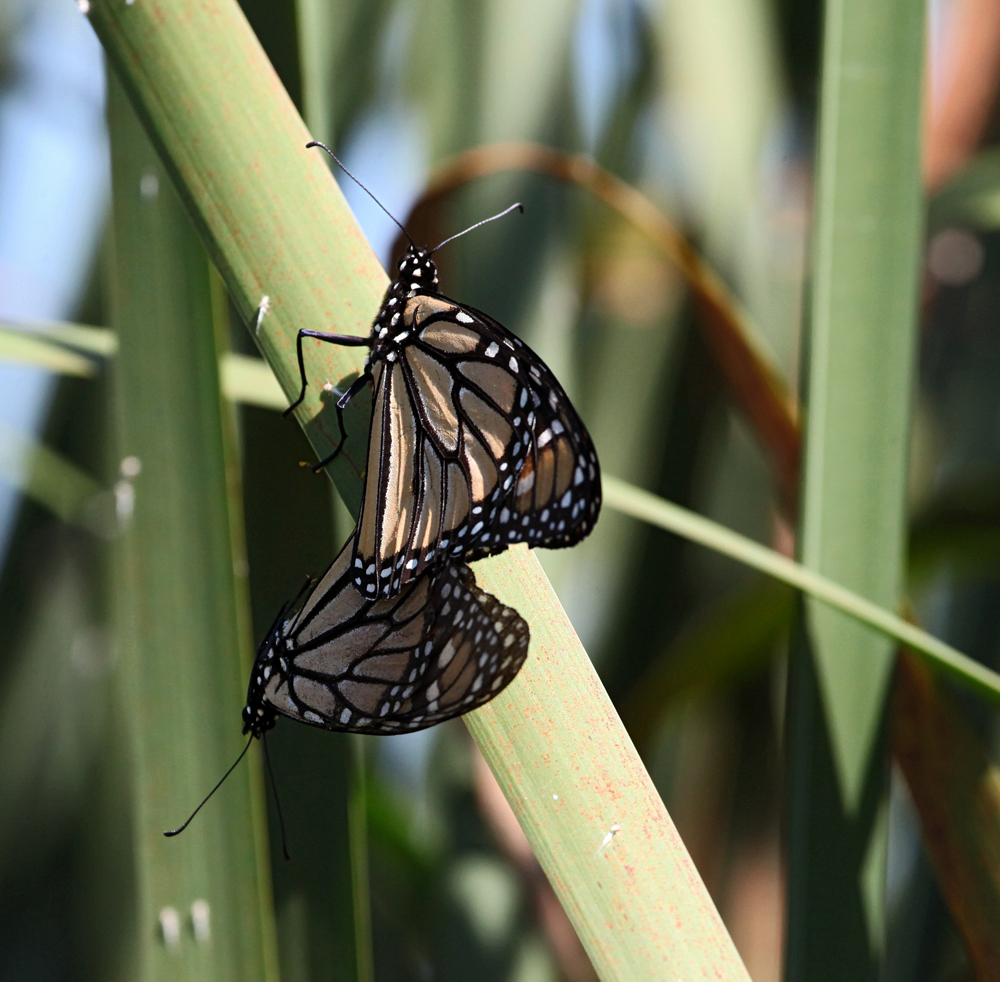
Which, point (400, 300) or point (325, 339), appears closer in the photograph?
point (325, 339)

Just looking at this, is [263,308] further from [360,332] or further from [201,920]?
[201,920]

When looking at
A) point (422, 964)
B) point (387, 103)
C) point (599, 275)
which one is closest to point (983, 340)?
point (599, 275)

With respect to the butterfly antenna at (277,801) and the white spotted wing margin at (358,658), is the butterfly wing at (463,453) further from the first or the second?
the butterfly antenna at (277,801)

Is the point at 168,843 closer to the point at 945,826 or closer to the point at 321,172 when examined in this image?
the point at 321,172

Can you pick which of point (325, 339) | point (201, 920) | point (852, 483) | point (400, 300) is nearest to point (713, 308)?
point (852, 483)

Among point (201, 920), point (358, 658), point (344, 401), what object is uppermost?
point (344, 401)

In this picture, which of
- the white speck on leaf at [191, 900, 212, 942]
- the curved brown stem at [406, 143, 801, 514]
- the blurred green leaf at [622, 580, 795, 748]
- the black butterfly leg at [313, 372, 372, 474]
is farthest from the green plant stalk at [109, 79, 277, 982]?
the blurred green leaf at [622, 580, 795, 748]
